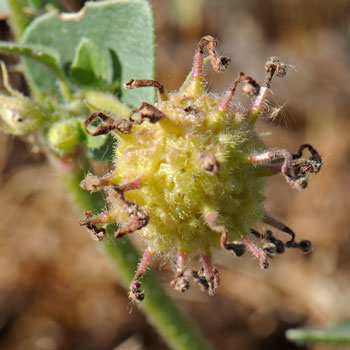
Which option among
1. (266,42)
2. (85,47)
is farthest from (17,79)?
(266,42)

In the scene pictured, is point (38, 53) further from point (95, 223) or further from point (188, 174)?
point (188, 174)

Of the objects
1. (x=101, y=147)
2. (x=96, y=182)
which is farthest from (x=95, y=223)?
(x=101, y=147)

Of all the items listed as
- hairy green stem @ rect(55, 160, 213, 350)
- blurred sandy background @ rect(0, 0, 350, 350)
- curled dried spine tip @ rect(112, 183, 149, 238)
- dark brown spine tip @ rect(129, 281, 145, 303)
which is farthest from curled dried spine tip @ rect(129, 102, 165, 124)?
blurred sandy background @ rect(0, 0, 350, 350)

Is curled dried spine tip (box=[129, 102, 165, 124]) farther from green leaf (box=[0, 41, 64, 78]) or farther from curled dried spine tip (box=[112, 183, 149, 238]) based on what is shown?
green leaf (box=[0, 41, 64, 78])

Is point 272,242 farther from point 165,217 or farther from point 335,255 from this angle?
point 335,255

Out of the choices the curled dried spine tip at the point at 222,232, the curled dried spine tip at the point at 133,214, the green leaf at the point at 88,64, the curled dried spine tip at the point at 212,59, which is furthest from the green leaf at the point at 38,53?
the curled dried spine tip at the point at 222,232

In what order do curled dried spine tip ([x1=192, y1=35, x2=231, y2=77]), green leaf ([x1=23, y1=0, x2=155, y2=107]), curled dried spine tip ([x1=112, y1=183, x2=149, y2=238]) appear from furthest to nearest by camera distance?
green leaf ([x1=23, y1=0, x2=155, y2=107]) → curled dried spine tip ([x1=192, y1=35, x2=231, y2=77]) → curled dried spine tip ([x1=112, y1=183, x2=149, y2=238])
